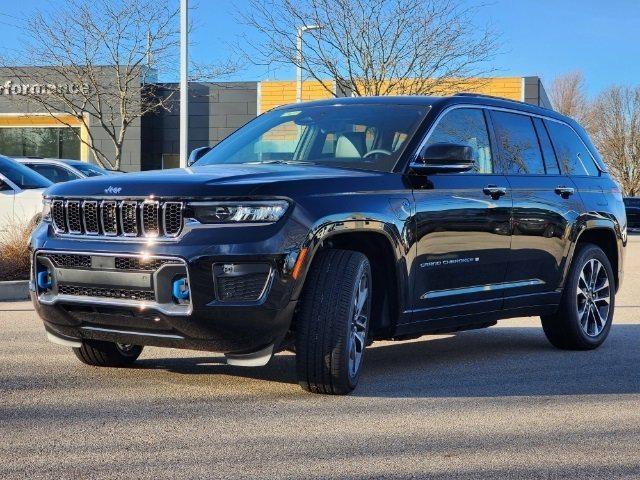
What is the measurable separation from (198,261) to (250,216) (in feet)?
1.13

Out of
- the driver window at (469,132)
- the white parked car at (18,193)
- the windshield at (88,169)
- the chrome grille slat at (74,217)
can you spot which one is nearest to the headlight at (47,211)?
the chrome grille slat at (74,217)

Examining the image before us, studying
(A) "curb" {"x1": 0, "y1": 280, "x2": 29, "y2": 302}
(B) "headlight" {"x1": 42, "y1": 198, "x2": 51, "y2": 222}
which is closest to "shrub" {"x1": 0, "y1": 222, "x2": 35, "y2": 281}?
(A) "curb" {"x1": 0, "y1": 280, "x2": 29, "y2": 302}

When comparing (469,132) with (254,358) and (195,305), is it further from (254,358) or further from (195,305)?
(195,305)

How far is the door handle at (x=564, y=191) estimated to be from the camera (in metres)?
7.35

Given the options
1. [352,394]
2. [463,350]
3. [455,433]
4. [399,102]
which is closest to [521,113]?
[399,102]

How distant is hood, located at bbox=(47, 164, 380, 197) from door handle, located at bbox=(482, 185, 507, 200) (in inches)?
41.0

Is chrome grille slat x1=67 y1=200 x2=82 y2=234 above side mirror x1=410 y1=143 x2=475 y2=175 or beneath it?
beneath

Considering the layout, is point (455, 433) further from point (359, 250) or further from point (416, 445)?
point (359, 250)

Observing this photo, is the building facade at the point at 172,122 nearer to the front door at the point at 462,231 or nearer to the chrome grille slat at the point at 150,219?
the front door at the point at 462,231

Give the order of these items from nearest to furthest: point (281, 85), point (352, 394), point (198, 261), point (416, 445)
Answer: point (416, 445) < point (198, 261) < point (352, 394) < point (281, 85)

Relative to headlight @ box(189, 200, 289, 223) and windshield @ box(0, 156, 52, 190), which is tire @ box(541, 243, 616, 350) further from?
windshield @ box(0, 156, 52, 190)

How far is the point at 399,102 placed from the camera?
6590mm

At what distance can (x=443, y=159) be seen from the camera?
234 inches

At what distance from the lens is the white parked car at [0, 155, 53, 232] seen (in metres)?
13.3
